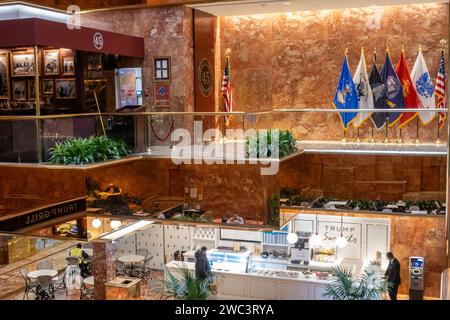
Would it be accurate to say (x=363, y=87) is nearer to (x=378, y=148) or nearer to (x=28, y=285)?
(x=378, y=148)

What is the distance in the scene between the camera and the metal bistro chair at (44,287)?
1179 cm

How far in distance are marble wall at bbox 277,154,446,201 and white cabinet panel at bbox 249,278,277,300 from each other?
98.6 inches

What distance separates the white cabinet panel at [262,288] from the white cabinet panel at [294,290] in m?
0.20

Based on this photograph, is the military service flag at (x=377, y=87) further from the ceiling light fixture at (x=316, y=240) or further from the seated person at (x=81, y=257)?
the seated person at (x=81, y=257)

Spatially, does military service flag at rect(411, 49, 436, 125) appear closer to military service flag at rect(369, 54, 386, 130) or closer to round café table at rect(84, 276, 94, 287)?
military service flag at rect(369, 54, 386, 130)

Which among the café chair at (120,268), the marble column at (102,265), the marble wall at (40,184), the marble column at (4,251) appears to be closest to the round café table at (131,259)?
the café chair at (120,268)

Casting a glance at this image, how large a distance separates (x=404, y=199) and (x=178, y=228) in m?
6.61

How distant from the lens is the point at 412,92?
1355 centimetres

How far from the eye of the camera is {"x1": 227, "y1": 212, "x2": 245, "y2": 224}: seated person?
1082cm

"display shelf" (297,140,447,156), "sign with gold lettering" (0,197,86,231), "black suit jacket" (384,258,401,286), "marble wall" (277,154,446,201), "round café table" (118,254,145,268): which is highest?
"display shelf" (297,140,447,156)

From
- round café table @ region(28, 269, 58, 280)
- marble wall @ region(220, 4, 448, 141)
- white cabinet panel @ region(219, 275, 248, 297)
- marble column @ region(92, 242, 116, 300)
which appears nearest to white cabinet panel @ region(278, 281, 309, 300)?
white cabinet panel @ region(219, 275, 248, 297)

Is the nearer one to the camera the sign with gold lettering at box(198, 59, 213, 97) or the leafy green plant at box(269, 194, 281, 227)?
the leafy green plant at box(269, 194, 281, 227)

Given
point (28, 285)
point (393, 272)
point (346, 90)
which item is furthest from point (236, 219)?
point (346, 90)
